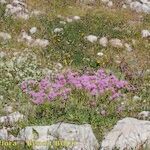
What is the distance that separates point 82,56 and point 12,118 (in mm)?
5087

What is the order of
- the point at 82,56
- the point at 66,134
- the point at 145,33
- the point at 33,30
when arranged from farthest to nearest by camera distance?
the point at 145,33, the point at 33,30, the point at 82,56, the point at 66,134

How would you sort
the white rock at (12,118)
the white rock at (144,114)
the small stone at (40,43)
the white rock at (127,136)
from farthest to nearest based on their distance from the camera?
the small stone at (40,43) → the white rock at (144,114) → the white rock at (12,118) → the white rock at (127,136)

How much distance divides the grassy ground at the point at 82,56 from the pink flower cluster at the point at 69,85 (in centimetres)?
21

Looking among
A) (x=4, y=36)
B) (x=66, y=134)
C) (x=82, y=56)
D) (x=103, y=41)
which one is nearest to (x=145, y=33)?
(x=103, y=41)

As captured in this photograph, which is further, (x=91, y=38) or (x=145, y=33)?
(x=145, y=33)

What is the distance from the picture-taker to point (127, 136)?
32.8ft

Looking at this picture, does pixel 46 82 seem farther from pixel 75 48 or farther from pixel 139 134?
pixel 139 134

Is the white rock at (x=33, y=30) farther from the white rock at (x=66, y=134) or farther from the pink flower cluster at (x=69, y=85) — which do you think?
the white rock at (x=66, y=134)

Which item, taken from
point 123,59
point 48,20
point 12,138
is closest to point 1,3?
point 48,20

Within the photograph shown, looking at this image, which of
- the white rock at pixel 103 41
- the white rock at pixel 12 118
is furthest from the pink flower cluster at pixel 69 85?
the white rock at pixel 103 41

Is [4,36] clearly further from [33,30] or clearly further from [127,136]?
[127,136]

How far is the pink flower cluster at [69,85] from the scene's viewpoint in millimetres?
13281

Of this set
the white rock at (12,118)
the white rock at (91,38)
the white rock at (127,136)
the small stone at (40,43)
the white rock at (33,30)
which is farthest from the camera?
the white rock at (33,30)

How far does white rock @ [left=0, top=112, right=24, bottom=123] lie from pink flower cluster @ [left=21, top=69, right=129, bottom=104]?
111 cm
